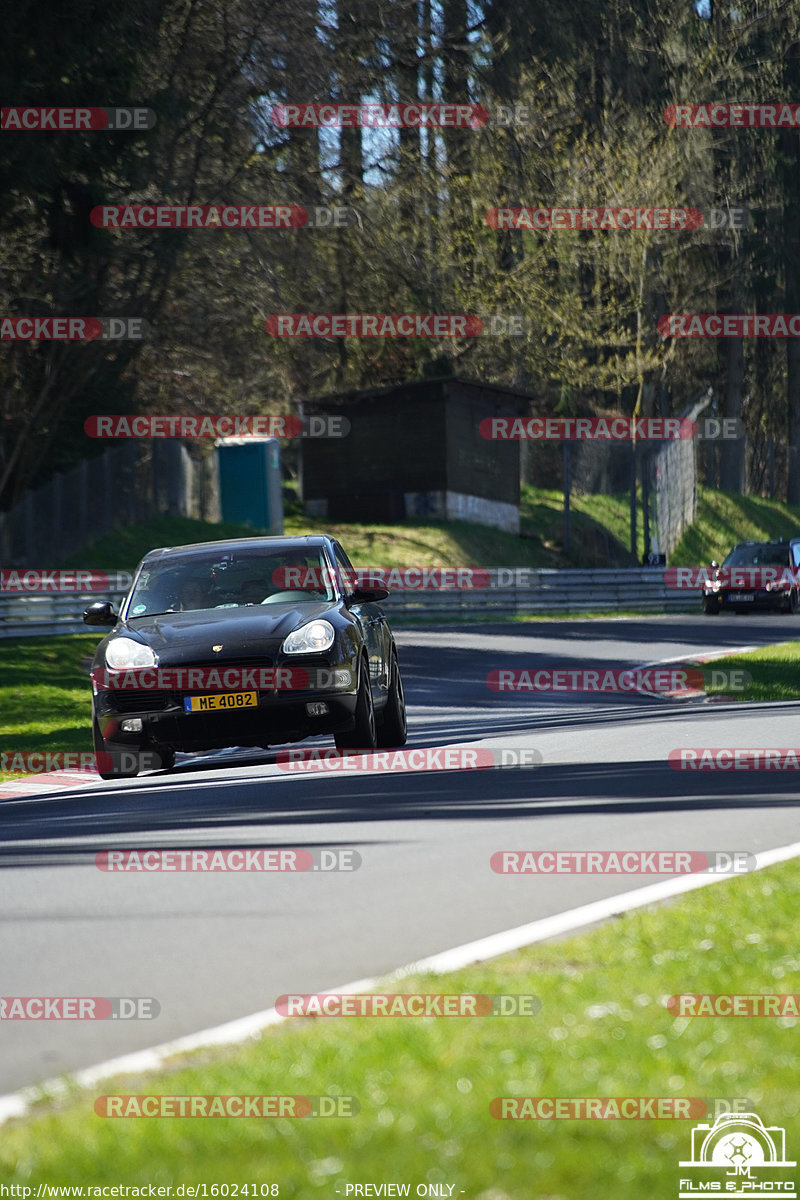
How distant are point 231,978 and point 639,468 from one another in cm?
4174

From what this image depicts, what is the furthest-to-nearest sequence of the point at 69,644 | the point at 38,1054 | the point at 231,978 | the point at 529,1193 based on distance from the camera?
the point at 69,644
the point at 231,978
the point at 38,1054
the point at 529,1193

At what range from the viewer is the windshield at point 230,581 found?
42.9ft

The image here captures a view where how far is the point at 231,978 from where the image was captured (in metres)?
5.73

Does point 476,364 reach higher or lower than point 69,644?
higher

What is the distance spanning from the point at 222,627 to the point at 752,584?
2595cm

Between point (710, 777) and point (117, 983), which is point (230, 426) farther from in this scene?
point (117, 983)

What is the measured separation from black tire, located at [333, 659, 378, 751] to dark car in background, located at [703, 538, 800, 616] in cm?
2486

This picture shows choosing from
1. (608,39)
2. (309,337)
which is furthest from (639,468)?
(608,39)

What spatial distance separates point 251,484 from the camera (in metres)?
42.4

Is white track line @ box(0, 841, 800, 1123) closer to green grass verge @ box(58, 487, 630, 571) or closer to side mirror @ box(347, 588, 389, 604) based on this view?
side mirror @ box(347, 588, 389, 604)
